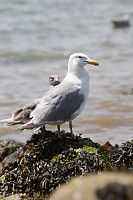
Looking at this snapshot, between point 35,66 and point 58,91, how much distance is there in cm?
724

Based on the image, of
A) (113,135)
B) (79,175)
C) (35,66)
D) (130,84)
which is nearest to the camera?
(79,175)

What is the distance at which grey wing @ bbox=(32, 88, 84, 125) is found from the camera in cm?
498

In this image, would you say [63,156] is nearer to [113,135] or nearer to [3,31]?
[113,135]

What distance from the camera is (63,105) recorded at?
503cm

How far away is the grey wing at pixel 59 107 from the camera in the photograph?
4.98 m

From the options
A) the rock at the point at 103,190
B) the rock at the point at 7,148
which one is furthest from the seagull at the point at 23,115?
the rock at the point at 103,190

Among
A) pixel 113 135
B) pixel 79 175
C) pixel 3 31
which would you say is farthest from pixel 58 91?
pixel 3 31

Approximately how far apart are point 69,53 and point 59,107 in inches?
350

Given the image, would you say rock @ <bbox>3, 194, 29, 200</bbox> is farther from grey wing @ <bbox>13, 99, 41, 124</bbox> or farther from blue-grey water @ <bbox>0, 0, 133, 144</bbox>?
blue-grey water @ <bbox>0, 0, 133, 144</bbox>

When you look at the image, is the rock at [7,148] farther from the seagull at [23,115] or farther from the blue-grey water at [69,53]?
the blue-grey water at [69,53]

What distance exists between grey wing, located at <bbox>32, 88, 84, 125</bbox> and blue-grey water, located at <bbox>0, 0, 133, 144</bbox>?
1.71 meters

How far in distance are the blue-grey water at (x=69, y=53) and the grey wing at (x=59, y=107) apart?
1706 mm

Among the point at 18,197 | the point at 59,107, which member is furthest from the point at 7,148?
the point at 18,197

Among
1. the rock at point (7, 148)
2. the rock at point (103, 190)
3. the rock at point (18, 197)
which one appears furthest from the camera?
the rock at point (7, 148)
